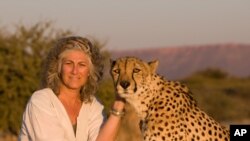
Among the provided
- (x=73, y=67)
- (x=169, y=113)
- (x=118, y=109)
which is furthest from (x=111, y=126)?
(x=169, y=113)

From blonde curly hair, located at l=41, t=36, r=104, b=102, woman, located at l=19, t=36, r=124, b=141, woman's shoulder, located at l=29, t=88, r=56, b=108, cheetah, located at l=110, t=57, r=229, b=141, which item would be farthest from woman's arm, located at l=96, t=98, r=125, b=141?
cheetah, located at l=110, t=57, r=229, b=141

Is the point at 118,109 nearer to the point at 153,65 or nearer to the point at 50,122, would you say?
the point at 50,122

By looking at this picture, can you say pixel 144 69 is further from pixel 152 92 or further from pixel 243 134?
pixel 243 134

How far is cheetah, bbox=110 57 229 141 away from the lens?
186 inches

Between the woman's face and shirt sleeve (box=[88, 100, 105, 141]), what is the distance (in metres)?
0.21

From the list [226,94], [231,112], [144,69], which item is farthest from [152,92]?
[226,94]

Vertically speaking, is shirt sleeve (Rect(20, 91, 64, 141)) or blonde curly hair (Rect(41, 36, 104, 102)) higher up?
blonde curly hair (Rect(41, 36, 104, 102))

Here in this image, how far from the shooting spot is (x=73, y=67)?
4062 mm

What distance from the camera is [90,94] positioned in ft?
14.0

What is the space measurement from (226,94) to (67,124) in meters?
30.1

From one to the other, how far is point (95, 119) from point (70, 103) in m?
0.17

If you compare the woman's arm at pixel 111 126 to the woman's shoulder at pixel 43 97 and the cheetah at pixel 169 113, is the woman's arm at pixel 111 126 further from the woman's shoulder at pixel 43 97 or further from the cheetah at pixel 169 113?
the cheetah at pixel 169 113

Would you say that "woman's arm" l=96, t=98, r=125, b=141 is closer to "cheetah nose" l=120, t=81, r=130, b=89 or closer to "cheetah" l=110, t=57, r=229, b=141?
"cheetah nose" l=120, t=81, r=130, b=89

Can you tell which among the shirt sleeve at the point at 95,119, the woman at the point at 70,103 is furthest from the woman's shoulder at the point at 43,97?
the shirt sleeve at the point at 95,119
